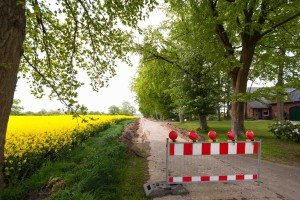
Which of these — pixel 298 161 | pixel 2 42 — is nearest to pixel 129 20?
pixel 2 42

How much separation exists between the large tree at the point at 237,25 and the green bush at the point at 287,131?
2.61 metres

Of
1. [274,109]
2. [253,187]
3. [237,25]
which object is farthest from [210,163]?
[274,109]

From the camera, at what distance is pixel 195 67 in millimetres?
17234

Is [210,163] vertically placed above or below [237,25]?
below

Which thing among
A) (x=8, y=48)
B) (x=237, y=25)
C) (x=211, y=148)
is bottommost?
(x=211, y=148)

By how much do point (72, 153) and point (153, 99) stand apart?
36926 mm

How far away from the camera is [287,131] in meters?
14.6

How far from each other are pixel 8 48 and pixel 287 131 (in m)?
15.5

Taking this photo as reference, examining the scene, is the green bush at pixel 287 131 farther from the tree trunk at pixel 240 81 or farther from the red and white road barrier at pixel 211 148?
the red and white road barrier at pixel 211 148

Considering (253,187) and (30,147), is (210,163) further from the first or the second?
(30,147)

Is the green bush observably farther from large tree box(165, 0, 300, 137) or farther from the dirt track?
the dirt track

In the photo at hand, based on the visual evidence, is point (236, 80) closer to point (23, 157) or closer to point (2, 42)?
point (23, 157)

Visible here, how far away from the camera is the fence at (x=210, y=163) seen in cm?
532

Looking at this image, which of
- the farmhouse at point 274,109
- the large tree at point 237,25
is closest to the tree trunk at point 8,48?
the large tree at point 237,25
